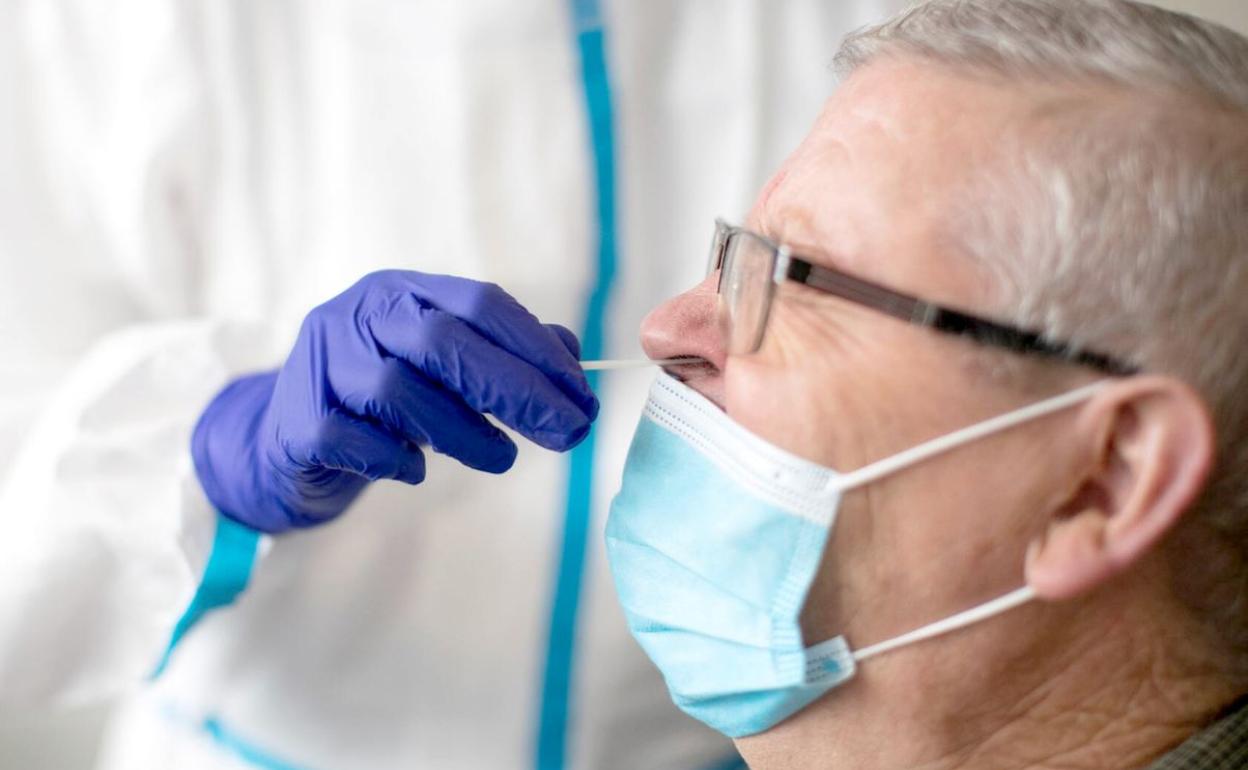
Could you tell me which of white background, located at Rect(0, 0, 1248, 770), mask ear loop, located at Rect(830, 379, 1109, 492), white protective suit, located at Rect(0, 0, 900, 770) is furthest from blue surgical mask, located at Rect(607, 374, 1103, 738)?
white background, located at Rect(0, 0, 1248, 770)

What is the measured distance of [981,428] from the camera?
881 mm

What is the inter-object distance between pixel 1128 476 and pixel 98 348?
1047 mm

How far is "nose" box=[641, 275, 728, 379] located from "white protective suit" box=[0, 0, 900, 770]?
0.19 m

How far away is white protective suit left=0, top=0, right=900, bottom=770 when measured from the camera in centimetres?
123

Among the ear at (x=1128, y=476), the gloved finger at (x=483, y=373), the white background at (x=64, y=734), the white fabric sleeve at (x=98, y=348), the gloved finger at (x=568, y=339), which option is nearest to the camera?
the ear at (x=1128, y=476)

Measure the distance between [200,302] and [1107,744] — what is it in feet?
3.47

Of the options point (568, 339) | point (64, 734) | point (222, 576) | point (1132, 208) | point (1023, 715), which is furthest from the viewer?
point (64, 734)

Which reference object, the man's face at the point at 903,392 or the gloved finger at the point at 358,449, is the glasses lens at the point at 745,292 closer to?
the man's face at the point at 903,392

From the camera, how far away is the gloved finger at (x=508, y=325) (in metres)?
1.00

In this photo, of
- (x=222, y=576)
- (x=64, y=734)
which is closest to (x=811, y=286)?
(x=222, y=576)

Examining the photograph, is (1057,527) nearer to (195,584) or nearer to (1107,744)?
(1107,744)

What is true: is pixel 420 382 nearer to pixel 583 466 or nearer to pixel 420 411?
pixel 420 411

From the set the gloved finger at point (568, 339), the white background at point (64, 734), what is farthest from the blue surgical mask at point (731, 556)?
the white background at point (64, 734)

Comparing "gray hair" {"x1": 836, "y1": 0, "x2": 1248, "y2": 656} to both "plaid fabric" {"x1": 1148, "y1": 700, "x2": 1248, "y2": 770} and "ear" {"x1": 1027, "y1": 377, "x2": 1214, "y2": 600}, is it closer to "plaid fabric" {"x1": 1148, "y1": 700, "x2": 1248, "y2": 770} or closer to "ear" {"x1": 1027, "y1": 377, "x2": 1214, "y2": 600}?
"ear" {"x1": 1027, "y1": 377, "x2": 1214, "y2": 600}
